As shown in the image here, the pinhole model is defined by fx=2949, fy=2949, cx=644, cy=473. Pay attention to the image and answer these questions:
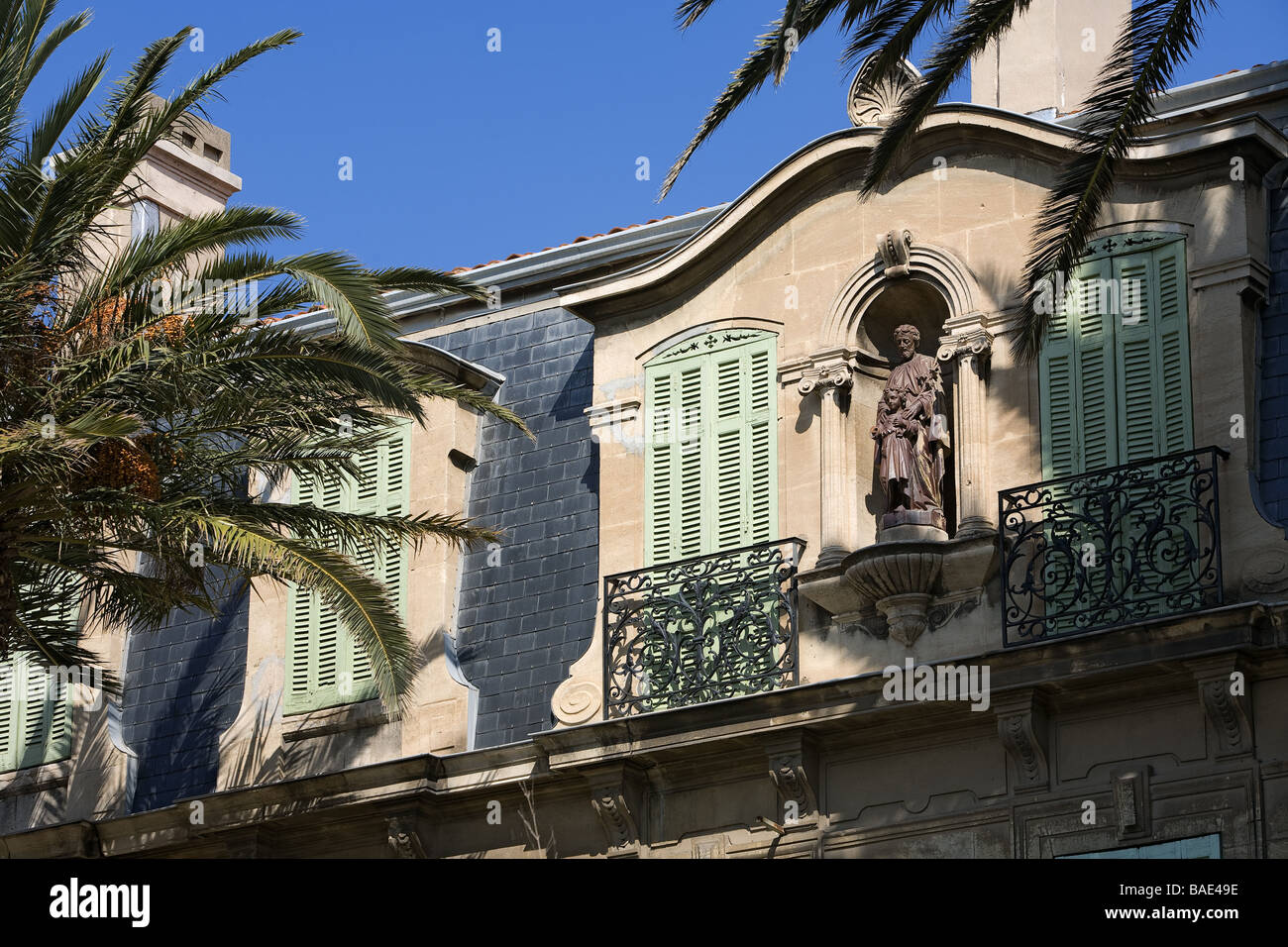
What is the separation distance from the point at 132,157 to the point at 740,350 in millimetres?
5128

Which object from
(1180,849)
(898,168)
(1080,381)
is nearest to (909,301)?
(898,168)

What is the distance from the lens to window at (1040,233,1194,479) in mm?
20312

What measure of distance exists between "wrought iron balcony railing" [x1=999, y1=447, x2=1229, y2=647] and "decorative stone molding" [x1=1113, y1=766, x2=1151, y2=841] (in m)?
0.99

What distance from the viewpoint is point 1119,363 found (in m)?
20.7

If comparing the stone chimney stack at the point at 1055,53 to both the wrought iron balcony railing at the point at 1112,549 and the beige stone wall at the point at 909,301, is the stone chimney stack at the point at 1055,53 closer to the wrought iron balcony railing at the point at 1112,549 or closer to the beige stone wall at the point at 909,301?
the beige stone wall at the point at 909,301

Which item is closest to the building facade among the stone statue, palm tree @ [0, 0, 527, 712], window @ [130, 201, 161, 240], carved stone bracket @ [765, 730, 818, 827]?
carved stone bracket @ [765, 730, 818, 827]

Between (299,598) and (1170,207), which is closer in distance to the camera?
(1170,207)

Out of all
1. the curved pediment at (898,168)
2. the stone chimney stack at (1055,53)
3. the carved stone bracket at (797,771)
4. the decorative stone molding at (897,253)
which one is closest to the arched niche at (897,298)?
the decorative stone molding at (897,253)

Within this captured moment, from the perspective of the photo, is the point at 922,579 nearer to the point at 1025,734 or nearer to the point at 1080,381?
the point at 1025,734

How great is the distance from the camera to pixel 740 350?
2247 cm

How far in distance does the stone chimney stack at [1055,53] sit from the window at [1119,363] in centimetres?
285

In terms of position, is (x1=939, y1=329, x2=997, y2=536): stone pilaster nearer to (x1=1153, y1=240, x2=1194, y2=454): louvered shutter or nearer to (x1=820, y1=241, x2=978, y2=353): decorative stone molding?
(x1=820, y1=241, x2=978, y2=353): decorative stone molding

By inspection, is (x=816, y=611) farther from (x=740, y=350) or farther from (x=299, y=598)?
(x=299, y=598)
